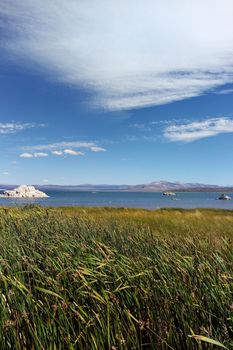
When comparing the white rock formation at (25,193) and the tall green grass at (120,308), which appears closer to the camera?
the tall green grass at (120,308)

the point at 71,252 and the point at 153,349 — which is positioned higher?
the point at 71,252

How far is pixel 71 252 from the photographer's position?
7.59 meters

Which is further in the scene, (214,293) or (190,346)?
(214,293)

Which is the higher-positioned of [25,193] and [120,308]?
[25,193]

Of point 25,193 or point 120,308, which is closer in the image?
point 120,308

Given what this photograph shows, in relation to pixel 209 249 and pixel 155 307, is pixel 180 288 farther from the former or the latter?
pixel 209 249

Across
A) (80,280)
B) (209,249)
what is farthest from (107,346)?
(209,249)

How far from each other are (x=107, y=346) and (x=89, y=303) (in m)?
1.08

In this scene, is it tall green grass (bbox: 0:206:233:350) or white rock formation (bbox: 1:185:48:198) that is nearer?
tall green grass (bbox: 0:206:233:350)

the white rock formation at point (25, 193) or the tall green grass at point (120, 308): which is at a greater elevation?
the white rock formation at point (25, 193)

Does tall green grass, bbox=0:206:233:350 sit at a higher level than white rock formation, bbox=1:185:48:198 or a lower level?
lower

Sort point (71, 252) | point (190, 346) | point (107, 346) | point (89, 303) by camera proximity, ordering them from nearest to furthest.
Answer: point (190, 346) < point (107, 346) < point (89, 303) < point (71, 252)

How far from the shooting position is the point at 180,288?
5.40 m

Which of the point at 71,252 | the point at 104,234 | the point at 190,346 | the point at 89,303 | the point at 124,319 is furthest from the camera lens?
the point at 104,234
